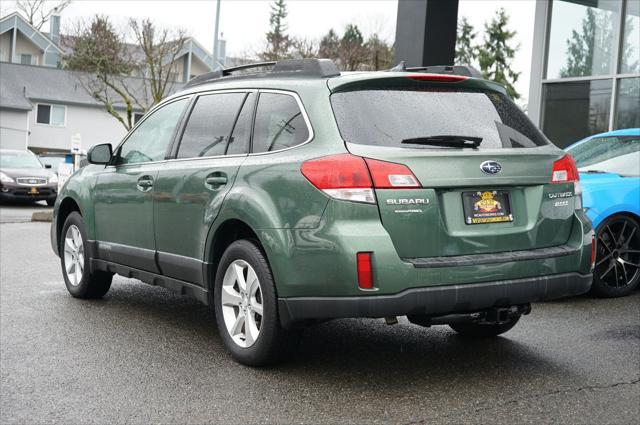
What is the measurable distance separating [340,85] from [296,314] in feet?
4.41

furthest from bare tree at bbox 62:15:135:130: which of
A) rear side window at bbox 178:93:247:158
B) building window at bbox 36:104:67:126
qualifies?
rear side window at bbox 178:93:247:158

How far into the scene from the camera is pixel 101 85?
47594mm

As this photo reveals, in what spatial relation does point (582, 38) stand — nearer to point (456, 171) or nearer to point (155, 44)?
point (456, 171)

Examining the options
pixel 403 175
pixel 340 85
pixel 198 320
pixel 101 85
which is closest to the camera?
pixel 403 175

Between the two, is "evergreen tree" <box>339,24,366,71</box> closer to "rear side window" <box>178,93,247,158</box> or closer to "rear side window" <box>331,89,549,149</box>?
"rear side window" <box>178,93,247,158</box>

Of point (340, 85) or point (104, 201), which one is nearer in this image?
point (340, 85)

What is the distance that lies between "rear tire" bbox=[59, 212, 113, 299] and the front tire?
7.80ft

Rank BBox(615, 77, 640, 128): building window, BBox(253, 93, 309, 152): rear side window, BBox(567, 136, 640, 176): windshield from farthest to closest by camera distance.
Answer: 1. BBox(615, 77, 640, 128): building window
2. BBox(567, 136, 640, 176): windshield
3. BBox(253, 93, 309, 152): rear side window

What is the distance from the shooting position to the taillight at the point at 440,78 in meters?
5.00

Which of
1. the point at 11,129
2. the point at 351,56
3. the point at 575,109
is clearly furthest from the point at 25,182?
the point at 11,129

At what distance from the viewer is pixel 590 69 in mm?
16641

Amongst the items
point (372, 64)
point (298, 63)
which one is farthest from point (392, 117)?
point (372, 64)

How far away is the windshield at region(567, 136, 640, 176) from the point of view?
26.6 ft

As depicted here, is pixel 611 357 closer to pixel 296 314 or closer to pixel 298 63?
pixel 296 314
